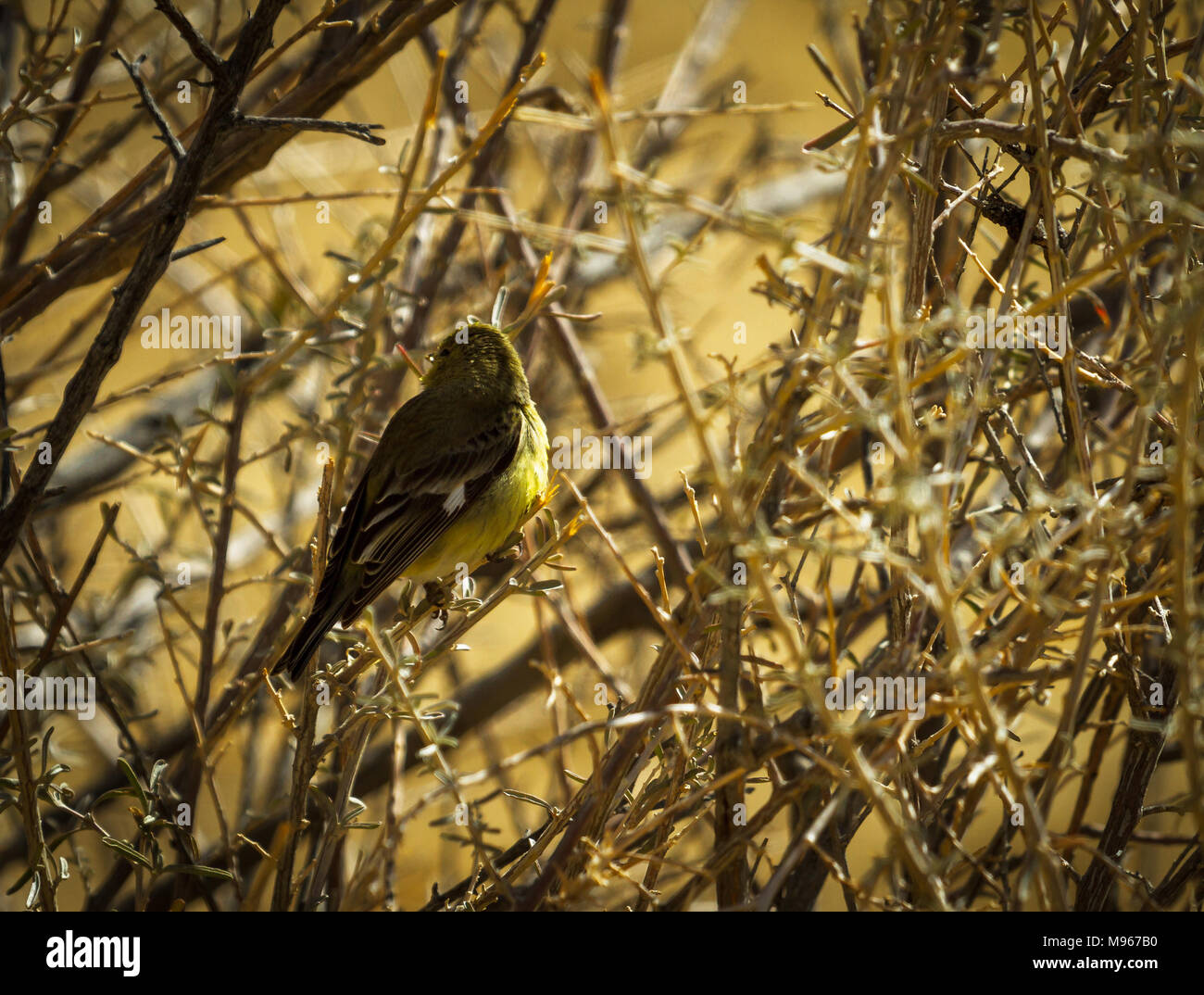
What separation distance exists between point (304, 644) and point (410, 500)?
89 centimetres

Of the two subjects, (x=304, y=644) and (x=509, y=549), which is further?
(x=509, y=549)

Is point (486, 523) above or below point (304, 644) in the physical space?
above

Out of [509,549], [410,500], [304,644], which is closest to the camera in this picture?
[304,644]

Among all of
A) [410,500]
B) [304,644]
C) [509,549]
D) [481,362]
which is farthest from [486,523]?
[304,644]

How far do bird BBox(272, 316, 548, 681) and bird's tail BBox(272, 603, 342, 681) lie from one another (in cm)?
35

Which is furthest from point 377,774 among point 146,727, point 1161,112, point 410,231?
point 1161,112

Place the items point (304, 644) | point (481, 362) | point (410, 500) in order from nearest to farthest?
point (304, 644)
point (410, 500)
point (481, 362)

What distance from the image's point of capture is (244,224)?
11.7 ft

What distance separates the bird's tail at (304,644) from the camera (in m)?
2.90

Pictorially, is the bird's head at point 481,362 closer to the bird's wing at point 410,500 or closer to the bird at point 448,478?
the bird at point 448,478

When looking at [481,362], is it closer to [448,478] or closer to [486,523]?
[448,478]

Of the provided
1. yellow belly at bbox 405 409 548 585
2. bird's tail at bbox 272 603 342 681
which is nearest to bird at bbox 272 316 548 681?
yellow belly at bbox 405 409 548 585

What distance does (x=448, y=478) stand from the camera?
3783 millimetres

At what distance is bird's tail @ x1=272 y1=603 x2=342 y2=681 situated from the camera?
2.90 meters
